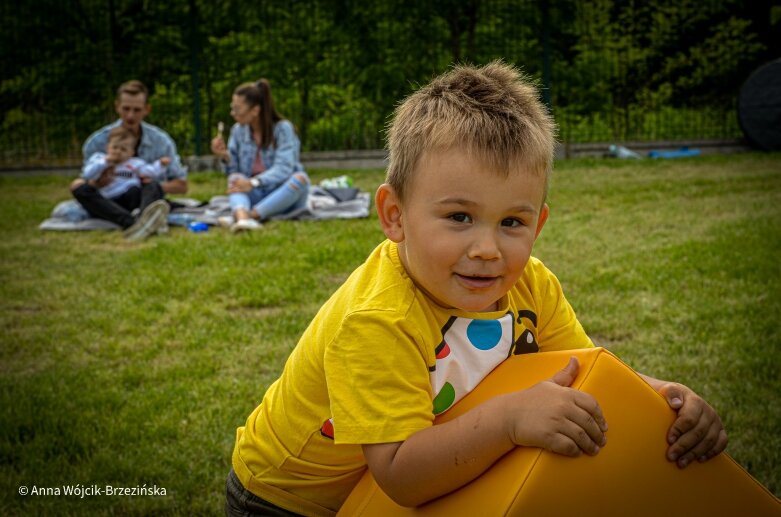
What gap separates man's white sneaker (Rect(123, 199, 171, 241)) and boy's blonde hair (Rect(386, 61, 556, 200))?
19.7 ft

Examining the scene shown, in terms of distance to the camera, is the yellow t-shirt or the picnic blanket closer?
the yellow t-shirt

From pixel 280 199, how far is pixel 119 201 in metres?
1.65

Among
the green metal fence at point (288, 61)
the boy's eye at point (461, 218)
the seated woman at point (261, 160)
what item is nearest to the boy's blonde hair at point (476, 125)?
the boy's eye at point (461, 218)

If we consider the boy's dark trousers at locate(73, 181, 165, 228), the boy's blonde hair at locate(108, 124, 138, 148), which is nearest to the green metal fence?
the boy's blonde hair at locate(108, 124, 138, 148)

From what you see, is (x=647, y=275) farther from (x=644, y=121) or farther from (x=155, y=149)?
(x=644, y=121)

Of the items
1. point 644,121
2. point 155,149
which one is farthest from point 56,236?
point 644,121

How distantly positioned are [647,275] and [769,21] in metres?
13.0

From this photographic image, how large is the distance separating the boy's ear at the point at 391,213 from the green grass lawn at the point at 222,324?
1368 millimetres

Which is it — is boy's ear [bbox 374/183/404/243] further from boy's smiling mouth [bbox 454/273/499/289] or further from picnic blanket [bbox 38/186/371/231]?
picnic blanket [bbox 38/186/371/231]

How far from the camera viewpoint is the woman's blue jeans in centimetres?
843

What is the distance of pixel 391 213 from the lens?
1947 millimetres

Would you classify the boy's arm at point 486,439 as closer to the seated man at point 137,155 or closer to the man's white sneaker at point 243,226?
the man's white sneaker at point 243,226

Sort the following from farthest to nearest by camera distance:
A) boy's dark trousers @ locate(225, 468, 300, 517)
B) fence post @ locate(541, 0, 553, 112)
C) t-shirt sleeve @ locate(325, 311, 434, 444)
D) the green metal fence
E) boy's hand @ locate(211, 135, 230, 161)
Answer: fence post @ locate(541, 0, 553, 112)
the green metal fence
boy's hand @ locate(211, 135, 230, 161)
boy's dark trousers @ locate(225, 468, 300, 517)
t-shirt sleeve @ locate(325, 311, 434, 444)

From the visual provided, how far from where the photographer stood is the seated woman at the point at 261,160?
28.0 feet
